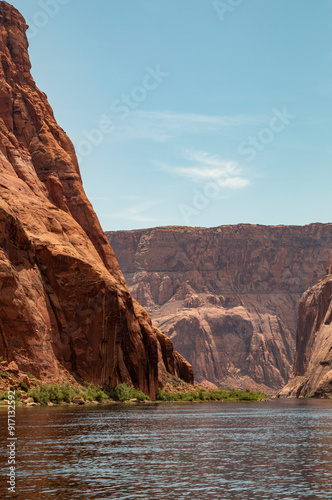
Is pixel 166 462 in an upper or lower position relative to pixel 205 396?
upper

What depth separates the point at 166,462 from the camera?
107 ft

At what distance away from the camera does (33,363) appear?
81500 mm

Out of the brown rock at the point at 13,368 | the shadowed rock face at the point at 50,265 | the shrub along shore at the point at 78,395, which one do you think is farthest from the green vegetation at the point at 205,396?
the brown rock at the point at 13,368

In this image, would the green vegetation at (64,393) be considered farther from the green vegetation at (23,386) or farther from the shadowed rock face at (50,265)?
the shadowed rock face at (50,265)

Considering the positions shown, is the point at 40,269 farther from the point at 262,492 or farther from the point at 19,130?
the point at 262,492

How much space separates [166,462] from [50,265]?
62.5 metres

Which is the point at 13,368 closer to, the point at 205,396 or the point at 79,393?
the point at 79,393

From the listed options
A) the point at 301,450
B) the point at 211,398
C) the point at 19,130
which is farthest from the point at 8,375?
the point at 211,398

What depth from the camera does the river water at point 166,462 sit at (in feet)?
80.6

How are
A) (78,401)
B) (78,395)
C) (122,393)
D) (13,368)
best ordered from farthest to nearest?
(122,393) → (78,395) → (78,401) → (13,368)

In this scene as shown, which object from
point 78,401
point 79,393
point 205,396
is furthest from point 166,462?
point 205,396

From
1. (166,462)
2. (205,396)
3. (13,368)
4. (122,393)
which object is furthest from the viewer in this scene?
(205,396)

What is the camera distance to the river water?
80.6 ft

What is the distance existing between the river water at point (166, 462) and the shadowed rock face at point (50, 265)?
31.6m
